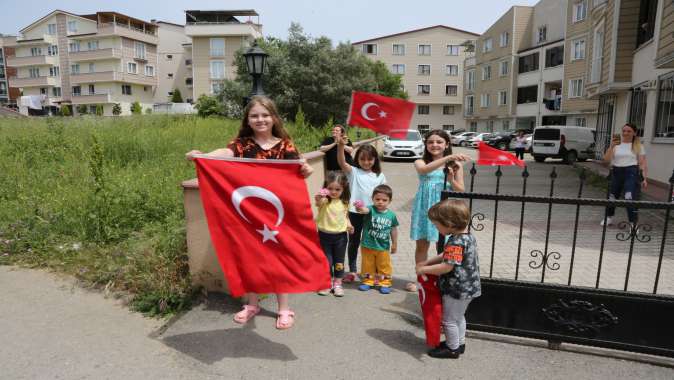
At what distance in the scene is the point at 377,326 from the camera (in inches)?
147

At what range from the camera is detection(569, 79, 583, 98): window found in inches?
1328

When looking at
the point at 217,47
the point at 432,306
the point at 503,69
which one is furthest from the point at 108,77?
the point at 432,306

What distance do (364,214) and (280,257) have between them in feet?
5.06

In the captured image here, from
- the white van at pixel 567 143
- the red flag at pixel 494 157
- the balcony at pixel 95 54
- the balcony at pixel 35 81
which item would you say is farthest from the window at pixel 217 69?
the red flag at pixel 494 157

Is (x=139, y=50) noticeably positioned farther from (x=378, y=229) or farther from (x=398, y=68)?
(x=378, y=229)

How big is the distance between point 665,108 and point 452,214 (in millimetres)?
11533

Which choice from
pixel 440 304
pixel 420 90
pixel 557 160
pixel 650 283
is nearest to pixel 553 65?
pixel 557 160

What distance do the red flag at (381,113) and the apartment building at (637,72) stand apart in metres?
7.55

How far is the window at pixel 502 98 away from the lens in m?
45.1

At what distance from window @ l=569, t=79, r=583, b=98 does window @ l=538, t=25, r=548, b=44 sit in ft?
32.7

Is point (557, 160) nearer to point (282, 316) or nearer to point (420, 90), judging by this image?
point (282, 316)

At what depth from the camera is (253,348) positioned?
337cm

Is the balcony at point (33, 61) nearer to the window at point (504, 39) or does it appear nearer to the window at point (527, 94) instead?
the window at point (504, 39)

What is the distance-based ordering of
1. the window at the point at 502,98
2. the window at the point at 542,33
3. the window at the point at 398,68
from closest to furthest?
the window at the point at 542,33 < the window at the point at 502,98 < the window at the point at 398,68
